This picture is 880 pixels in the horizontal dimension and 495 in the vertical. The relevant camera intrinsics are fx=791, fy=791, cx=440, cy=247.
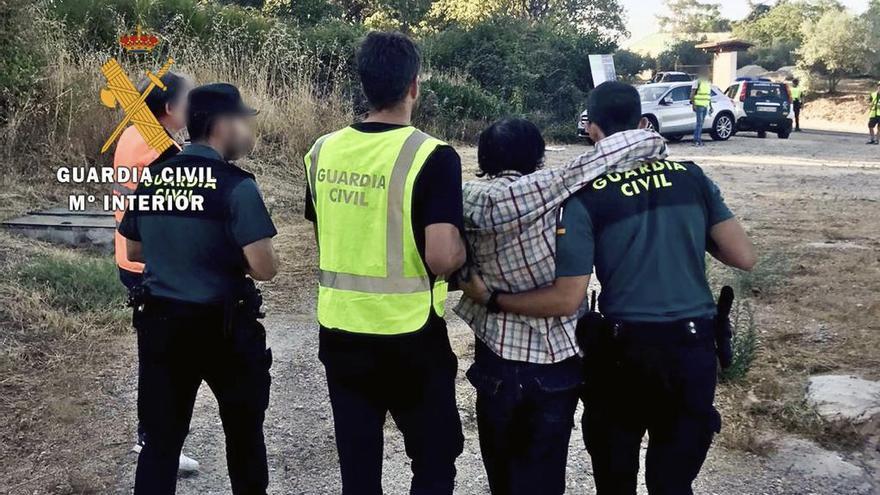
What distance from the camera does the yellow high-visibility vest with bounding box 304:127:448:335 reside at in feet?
7.53

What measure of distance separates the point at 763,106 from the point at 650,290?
21.7m

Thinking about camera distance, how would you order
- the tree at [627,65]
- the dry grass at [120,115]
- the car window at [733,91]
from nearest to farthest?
1. the dry grass at [120,115]
2. the car window at [733,91]
3. the tree at [627,65]

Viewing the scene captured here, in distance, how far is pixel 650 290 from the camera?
7.96 ft

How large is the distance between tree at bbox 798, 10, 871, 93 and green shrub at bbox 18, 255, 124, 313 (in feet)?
130

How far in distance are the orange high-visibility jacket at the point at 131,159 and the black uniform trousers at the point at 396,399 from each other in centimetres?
132

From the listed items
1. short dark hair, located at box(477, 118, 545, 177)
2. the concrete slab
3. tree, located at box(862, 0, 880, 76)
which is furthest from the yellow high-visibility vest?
tree, located at box(862, 0, 880, 76)

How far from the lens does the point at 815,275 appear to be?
22.6ft

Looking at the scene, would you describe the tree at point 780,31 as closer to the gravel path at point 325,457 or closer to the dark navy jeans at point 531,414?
the gravel path at point 325,457

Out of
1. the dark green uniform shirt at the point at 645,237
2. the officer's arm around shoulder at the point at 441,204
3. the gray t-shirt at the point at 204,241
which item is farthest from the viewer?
the gray t-shirt at the point at 204,241

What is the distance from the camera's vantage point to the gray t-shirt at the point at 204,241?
260cm

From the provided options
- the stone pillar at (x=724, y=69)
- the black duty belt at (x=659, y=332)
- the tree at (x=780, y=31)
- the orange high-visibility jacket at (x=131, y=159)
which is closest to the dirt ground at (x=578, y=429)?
the orange high-visibility jacket at (x=131, y=159)

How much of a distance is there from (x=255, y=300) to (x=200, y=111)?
2.23 ft

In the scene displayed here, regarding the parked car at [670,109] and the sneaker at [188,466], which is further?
the parked car at [670,109]

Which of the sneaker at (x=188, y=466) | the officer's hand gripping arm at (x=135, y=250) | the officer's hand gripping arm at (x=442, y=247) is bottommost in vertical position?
the sneaker at (x=188, y=466)
